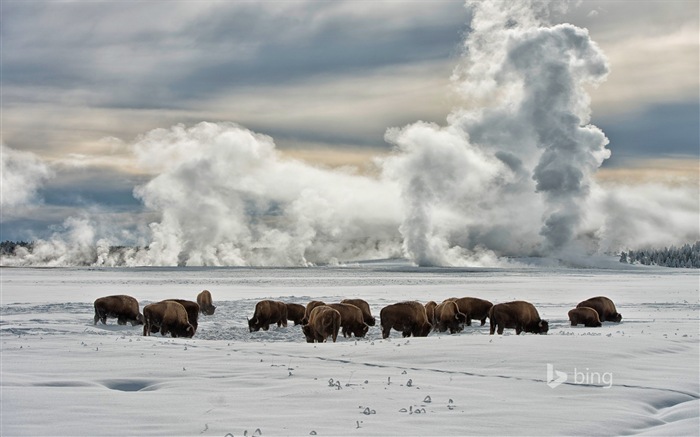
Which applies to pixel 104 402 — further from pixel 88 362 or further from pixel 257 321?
pixel 257 321

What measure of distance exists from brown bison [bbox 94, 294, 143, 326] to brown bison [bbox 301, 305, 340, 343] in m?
9.21

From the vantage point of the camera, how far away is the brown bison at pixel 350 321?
2508cm

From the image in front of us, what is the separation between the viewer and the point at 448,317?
89.8ft

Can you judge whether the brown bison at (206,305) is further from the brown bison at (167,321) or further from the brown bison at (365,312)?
the brown bison at (167,321)

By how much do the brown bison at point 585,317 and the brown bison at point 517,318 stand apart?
3.50 meters

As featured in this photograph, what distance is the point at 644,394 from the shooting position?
38.1ft

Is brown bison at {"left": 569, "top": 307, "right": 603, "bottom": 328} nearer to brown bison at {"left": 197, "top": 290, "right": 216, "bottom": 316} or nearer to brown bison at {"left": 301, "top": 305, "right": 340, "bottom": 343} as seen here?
brown bison at {"left": 301, "top": 305, "right": 340, "bottom": 343}

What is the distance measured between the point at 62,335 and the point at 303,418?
1367 cm

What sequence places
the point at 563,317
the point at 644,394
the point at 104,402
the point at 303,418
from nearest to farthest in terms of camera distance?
the point at 303,418 → the point at 104,402 → the point at 644,394 → the point at 563,317

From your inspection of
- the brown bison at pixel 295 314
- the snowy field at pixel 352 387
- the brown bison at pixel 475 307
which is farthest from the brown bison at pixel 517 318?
the brown bison at pixel 295 314

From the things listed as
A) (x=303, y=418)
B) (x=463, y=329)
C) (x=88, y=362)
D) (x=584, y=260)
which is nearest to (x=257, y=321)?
(x=463, y=329)

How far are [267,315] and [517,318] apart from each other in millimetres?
10739

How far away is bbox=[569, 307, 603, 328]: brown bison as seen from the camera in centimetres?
2802

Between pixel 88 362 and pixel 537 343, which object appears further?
pixel 537 343
